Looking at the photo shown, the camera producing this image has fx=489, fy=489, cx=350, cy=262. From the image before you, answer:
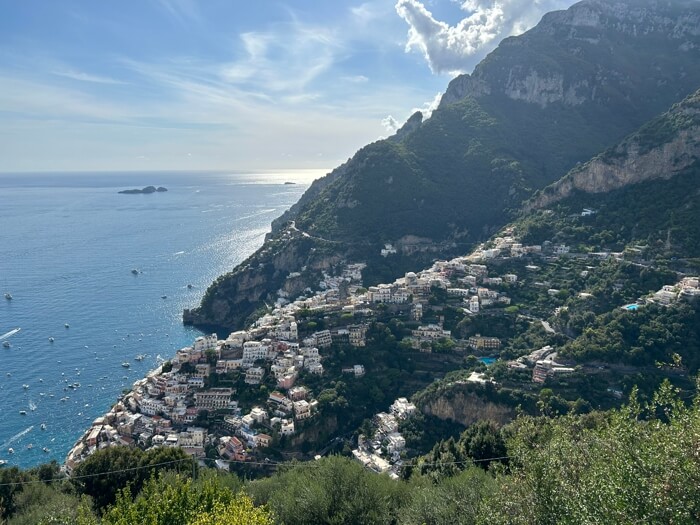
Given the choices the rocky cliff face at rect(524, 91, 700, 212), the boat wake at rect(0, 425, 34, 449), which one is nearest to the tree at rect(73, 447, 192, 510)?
the boat wake at rect(0, 425, 34, 449)

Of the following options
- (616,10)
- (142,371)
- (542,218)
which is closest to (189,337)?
(142,371)

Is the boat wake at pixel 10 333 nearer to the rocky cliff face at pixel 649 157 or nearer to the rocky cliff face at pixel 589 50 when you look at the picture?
the rocky cliff face at pixel 649 157

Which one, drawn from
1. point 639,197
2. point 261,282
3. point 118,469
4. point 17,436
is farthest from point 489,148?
point 118,469

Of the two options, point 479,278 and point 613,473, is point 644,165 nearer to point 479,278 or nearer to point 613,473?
point 479,278

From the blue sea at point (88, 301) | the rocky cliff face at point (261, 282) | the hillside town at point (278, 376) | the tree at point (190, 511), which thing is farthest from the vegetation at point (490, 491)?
the rocky cliff face at point (261, 282)

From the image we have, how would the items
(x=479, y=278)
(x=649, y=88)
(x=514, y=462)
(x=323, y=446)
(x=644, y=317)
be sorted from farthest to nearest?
(x=649, y=88) < (x=479, y=278) < (x=644, y=317) < (x=323, y=446) < (x=514, y=462)

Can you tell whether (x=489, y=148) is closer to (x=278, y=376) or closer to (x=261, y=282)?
(x=261, y=282)

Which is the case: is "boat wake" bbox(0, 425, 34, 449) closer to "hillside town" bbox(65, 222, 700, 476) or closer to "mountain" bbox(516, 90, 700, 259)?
"hillside town" bbox(65, 222, 700, 476)
